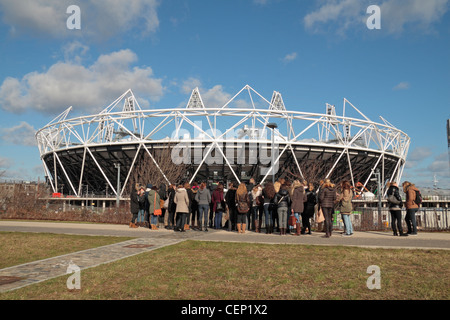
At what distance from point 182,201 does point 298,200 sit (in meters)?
3.54

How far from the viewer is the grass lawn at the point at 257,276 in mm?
3779

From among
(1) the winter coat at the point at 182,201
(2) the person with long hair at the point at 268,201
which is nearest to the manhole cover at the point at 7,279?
(1) the winter coat at the point at 182,201

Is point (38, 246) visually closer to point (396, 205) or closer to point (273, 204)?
point (273, 204)

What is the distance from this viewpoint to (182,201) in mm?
10656

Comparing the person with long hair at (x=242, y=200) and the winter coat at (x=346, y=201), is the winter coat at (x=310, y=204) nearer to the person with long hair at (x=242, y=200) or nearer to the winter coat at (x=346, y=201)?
the winter coat at (x=346, y=201)

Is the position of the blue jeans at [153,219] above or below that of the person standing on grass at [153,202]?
below

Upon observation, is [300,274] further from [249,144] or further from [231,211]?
[249,144]

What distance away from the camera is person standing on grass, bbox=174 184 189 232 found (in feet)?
34.7

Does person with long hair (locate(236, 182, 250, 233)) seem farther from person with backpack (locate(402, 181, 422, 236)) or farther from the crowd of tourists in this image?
person with backpack (locate(402, 181, 422, 236))

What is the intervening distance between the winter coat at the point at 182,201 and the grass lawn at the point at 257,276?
3.64 m
